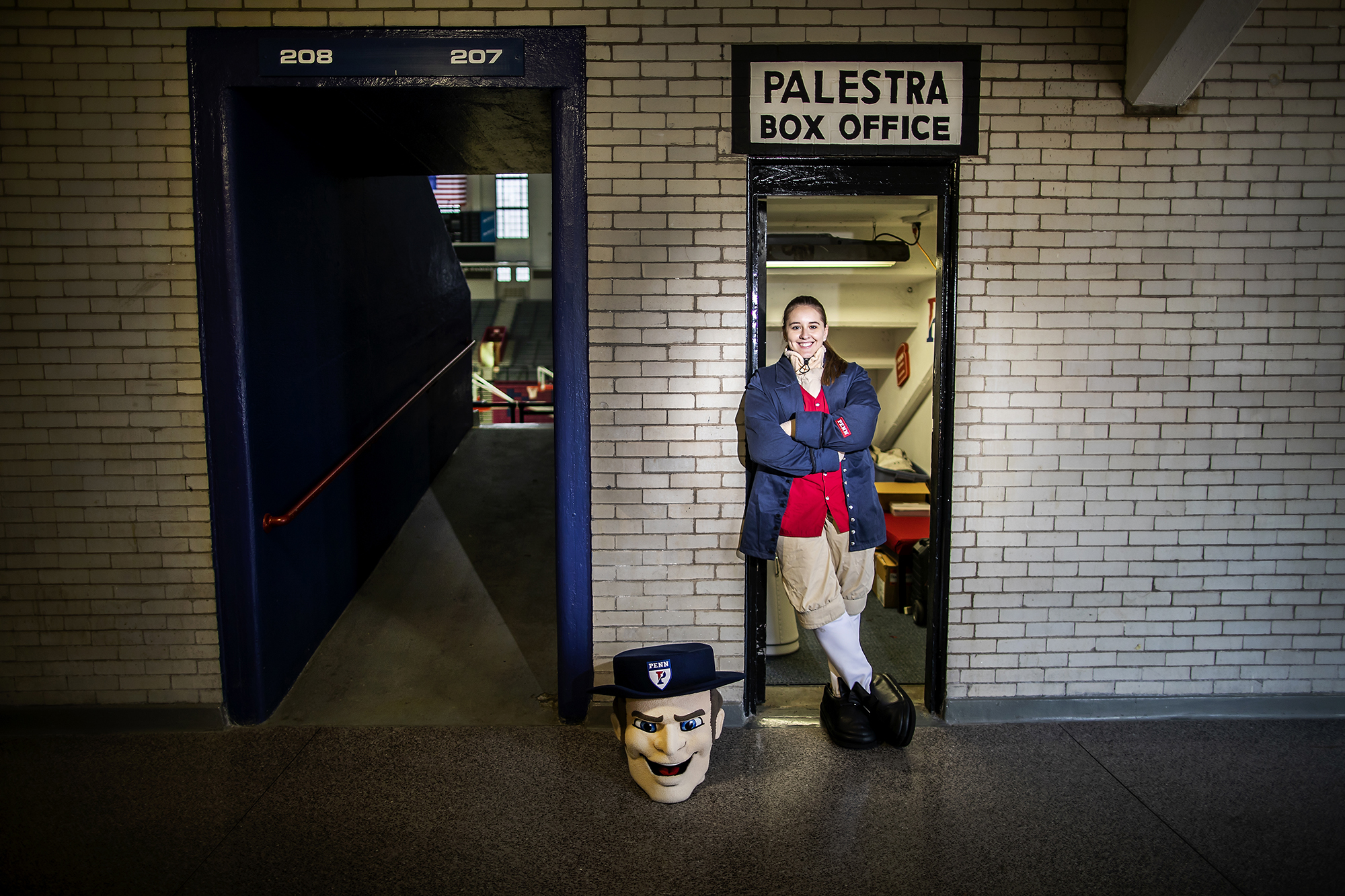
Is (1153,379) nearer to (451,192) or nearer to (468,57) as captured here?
(468,57)

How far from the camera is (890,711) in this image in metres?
3.64

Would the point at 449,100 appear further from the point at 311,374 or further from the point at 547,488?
the point at 547,488

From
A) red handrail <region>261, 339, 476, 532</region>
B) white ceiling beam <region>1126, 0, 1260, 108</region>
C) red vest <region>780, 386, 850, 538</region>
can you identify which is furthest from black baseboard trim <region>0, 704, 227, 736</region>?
white ceiling beam <region>1126, 0, 1260, 108</region>

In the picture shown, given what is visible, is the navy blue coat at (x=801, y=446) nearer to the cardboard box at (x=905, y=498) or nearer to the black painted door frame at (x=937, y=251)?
the black painted door frame at (x=937, y=251)

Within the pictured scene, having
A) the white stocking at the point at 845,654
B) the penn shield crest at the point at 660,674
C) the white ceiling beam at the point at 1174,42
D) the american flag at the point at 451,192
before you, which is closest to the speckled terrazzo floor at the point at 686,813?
the white stocking at the point at 845,654

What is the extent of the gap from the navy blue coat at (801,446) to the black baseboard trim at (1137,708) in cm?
104

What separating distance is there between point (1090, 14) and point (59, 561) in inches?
212

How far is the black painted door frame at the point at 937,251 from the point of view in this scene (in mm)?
3719

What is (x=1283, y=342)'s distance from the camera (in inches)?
150

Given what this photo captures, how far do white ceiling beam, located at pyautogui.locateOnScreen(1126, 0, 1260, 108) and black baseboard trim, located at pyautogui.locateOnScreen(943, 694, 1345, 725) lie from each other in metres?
2.82

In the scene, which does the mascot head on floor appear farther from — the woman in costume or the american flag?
the american flag

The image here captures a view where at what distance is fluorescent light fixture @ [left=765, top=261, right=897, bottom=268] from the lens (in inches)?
238

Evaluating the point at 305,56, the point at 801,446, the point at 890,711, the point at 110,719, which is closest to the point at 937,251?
the point at 801,446

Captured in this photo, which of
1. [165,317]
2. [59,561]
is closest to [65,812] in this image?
[59,561]
